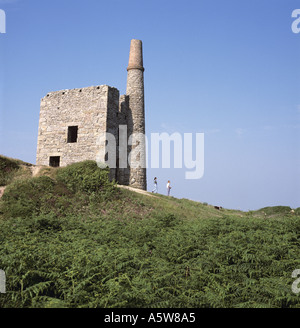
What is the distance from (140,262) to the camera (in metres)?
7.25

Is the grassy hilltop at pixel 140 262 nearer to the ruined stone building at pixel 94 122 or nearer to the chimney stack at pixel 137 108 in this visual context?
the ruined stone building at pixel 94 122

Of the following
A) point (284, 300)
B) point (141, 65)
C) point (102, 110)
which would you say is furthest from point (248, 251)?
point (141, 65)

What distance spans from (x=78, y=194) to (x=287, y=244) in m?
11.0

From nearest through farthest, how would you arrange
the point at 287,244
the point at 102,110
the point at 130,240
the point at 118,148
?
the point at 287,244, the point at 130,240, the point at 102,110, the point at 118,148

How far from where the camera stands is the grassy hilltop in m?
5.66

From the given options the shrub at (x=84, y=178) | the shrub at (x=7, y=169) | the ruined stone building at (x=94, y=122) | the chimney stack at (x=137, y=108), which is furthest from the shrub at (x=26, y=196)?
the chimney stack at (x=137, y=108)

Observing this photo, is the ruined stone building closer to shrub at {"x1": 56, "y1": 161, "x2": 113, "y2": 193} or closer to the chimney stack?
the chimney stack

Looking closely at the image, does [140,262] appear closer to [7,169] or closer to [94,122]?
[7,169]

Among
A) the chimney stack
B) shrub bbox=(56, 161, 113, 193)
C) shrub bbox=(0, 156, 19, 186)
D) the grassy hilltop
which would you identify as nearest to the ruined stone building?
the chimney stack

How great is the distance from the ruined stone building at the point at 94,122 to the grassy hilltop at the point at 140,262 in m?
8.34

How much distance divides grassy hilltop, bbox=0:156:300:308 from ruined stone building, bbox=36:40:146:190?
834 centimetres

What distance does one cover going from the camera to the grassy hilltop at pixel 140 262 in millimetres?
5656
